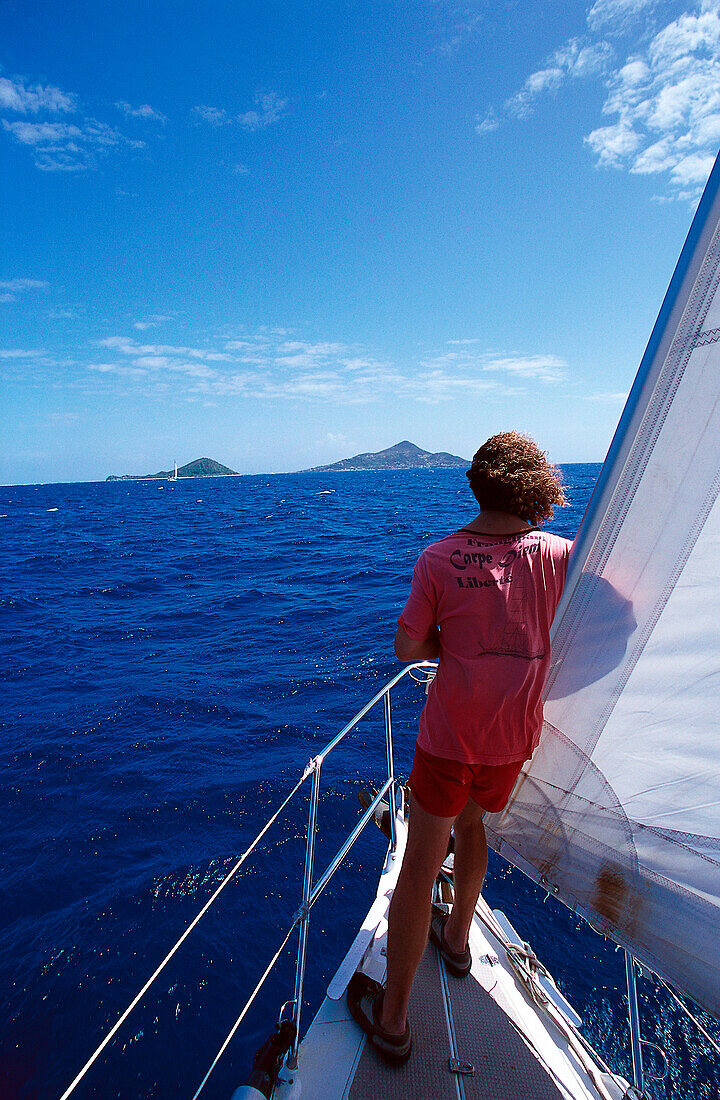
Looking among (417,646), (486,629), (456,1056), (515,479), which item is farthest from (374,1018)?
(515,479)

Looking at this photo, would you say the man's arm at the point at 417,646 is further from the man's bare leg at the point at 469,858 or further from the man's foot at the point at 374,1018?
the man's foot at the point at 374,1018

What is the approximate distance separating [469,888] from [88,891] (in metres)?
4.12

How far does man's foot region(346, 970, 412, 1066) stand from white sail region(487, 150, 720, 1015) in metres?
0.86

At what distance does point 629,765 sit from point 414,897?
2.83ft

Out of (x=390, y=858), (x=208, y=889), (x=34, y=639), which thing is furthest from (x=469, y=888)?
(x=34, y=639)

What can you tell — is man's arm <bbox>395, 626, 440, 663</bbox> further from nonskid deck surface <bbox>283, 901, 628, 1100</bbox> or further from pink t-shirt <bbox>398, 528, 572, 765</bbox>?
nonskid deck surface <bbox>283, 901, 628, 1100</bbox>

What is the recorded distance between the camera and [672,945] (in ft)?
5.06

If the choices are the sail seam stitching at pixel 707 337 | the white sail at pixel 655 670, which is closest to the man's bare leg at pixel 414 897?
the white sail at pixel 655 670

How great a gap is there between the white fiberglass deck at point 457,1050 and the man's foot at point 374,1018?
51mm

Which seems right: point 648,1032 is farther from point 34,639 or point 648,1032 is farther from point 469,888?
point 34,639

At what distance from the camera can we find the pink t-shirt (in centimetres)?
155

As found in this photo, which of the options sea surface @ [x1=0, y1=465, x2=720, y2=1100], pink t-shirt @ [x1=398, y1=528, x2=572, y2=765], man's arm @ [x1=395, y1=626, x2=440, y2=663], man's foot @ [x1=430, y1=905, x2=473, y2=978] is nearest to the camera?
→ pink t-shirt @ [x1=398, y1=528, x2=572, y2=765]

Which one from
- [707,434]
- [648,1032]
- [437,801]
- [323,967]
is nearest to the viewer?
[707,434]

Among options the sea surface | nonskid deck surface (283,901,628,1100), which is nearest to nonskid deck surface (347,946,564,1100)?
nonskid deck surface (283,901,628,1100)
